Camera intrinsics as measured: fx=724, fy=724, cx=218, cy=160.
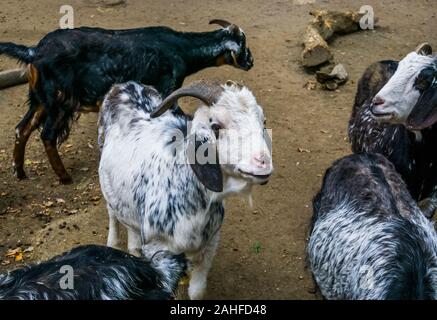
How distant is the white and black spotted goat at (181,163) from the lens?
4.19 metres

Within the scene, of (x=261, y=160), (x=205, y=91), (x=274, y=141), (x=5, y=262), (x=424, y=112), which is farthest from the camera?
(x=274, y=141)

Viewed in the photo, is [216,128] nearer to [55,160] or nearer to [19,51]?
[55,160]

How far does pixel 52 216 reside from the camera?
20.3 ft

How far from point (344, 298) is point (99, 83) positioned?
3.18 meters

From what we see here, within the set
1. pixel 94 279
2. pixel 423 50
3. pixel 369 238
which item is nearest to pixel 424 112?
pixel 423 50

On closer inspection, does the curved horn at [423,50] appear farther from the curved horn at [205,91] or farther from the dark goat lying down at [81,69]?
the dark goat lying down at [81,69]

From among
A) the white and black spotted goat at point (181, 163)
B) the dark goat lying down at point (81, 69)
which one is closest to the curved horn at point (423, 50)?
the white and black spotted goat at point (181, 163)

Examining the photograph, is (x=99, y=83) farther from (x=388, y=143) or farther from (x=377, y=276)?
(x=377, y=276)

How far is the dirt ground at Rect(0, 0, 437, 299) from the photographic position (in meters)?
5.71

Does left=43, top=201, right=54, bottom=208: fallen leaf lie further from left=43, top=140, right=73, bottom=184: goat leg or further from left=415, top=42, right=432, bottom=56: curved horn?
left=415, top=42, right=432, bottom=56: curved horn

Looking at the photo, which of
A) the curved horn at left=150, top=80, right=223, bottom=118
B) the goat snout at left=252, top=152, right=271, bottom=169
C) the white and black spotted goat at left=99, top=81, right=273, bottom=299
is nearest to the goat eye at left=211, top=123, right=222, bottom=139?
the white and black spotted goat at left=99, top=81, right=273, bottom=299

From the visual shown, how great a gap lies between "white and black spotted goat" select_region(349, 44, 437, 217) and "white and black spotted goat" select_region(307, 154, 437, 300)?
23.6 inches

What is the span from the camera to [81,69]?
6387 millimetres

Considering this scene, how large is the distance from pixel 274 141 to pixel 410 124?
2.17 meters
